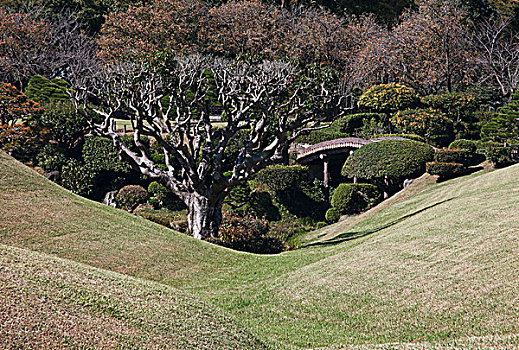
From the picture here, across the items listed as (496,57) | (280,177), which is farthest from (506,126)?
(496,57)

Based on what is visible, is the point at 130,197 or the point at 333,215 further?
the point at 130,197

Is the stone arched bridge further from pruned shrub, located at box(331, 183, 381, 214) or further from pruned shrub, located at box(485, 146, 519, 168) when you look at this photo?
pruned shrub, located at box(485, 146, 519, 168)

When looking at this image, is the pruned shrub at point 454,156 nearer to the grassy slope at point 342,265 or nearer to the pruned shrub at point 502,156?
the pruned shrub at point 502,156

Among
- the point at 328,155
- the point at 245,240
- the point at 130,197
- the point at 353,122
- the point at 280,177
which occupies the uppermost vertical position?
the point at 353,122

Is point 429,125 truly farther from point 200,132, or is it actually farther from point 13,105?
point 13,105

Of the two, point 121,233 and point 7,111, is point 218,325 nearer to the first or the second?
point 121,233

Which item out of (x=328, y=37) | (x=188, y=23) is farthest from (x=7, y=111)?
(x=328, y=37)

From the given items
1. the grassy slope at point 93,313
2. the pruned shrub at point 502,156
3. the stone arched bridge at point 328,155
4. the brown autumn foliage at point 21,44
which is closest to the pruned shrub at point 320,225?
the stone arched bridge at point 328,155
